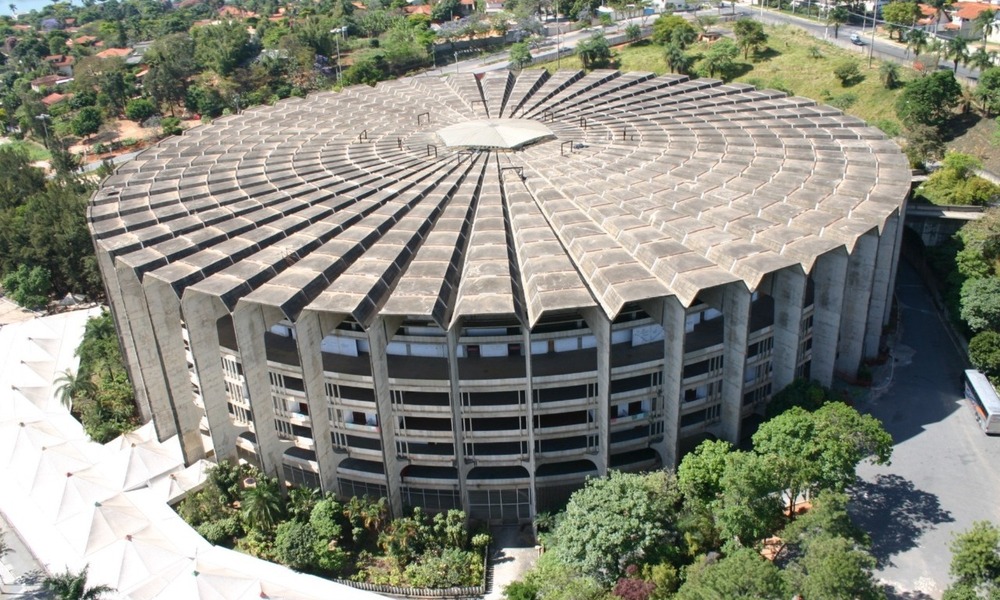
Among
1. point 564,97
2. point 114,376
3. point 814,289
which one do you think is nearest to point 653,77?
point 564,97

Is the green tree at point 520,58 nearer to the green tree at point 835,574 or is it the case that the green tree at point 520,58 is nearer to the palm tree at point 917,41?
the palm tree at point 917,41

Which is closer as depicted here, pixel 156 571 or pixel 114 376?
pixel 156 571

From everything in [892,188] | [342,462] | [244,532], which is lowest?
[244,532]

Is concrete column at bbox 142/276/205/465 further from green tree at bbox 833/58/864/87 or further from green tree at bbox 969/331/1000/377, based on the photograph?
green tree at bbox 833/58/864/87

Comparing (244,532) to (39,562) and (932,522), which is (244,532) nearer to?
(39,562)

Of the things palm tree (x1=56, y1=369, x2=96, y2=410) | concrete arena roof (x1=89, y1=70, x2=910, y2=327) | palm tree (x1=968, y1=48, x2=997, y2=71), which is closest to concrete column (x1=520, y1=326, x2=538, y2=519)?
concrete arena roof (x1=89, y1=70, x2=910, y2=327)

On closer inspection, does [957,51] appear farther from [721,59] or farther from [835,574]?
[835,574]

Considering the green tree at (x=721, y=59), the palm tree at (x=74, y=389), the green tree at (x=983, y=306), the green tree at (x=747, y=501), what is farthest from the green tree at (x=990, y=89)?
the palm tree at (x=74, y=389)
